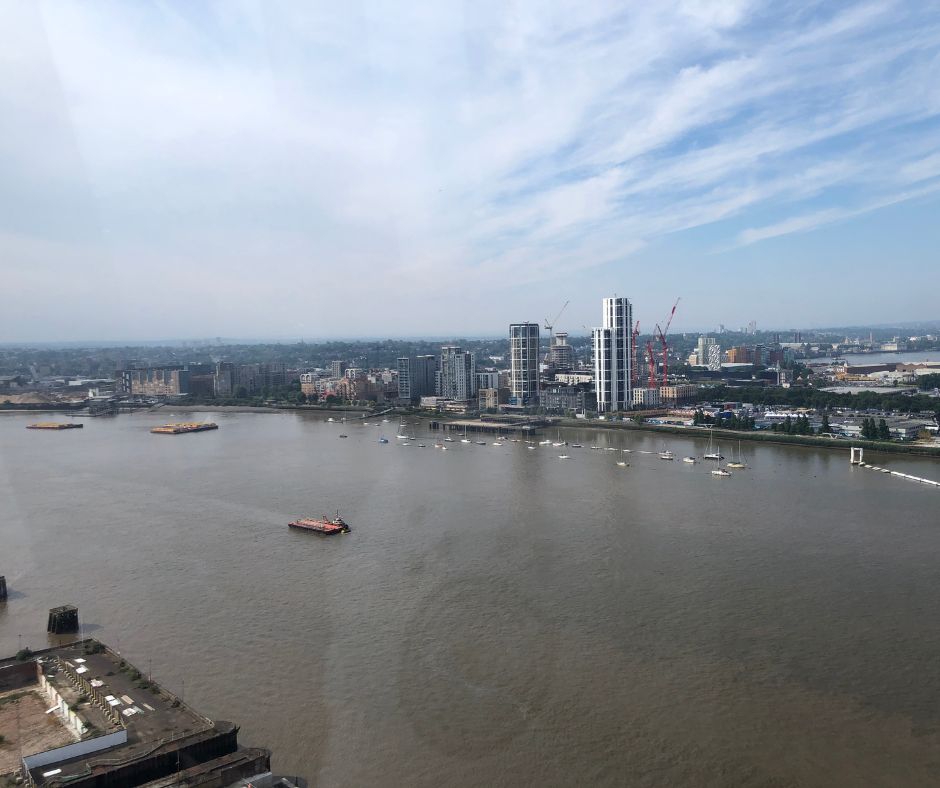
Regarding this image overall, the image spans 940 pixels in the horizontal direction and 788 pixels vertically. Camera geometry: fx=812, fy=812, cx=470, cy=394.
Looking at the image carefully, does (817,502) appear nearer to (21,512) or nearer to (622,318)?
(21,512)

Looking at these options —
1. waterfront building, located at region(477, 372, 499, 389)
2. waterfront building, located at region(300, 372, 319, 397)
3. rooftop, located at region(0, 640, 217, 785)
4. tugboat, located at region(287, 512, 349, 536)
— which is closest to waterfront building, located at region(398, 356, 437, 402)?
waterfront building, located at region(477, 372, 499, 389)

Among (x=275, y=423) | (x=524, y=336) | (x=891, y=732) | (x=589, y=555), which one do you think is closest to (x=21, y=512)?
(x=589, y=555)

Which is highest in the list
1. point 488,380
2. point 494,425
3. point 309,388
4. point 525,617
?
point 488,380

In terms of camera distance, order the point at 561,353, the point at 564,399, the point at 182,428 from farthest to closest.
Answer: the point at 561,353
the point at 564,399
the point at 182,428

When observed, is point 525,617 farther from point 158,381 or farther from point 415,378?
point 158,381

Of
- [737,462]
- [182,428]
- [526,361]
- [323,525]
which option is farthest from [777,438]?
[182,428]

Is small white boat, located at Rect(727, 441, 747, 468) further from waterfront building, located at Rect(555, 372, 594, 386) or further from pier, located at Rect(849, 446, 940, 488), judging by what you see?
waterfront building, located at Rect(555, 372, 594, 386)

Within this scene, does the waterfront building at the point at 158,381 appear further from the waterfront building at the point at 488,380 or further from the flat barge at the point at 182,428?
the waterfront building at the point at 488,380
